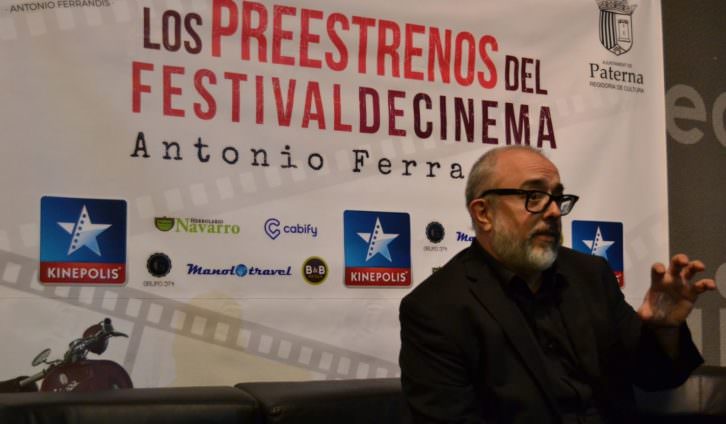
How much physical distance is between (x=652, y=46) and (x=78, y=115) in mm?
2448

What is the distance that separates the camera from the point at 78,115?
2.82 metres

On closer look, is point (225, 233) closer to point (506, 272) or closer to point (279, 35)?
point (279, 35)

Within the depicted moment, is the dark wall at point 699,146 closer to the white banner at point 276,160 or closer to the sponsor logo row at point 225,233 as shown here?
the white banner at point 276,160

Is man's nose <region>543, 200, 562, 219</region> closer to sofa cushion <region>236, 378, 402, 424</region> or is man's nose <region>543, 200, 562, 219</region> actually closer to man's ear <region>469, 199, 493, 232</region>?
man's ear <region>469, 199, 493, 232</region>

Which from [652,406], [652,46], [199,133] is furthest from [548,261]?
[652,46]

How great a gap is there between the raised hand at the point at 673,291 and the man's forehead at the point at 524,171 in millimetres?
360

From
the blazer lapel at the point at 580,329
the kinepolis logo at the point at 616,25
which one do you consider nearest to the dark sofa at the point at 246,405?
the blazer lapel at the point at 580,329

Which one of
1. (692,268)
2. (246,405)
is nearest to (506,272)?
(692,268)

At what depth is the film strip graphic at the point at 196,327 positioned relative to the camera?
2721 mm

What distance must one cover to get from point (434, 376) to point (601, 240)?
1.70 meters

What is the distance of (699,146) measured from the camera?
165 inches

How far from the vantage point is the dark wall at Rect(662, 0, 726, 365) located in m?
4.14

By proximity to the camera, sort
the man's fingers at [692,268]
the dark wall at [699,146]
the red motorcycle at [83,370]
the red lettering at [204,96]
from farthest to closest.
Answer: the dark wall at [699,146] → the red lettering at [204,96] → the red motorcycle at [83,370] → the man's fingers at [692,268]

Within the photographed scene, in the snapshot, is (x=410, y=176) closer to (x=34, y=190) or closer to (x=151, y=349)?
(x=151, y=349)
